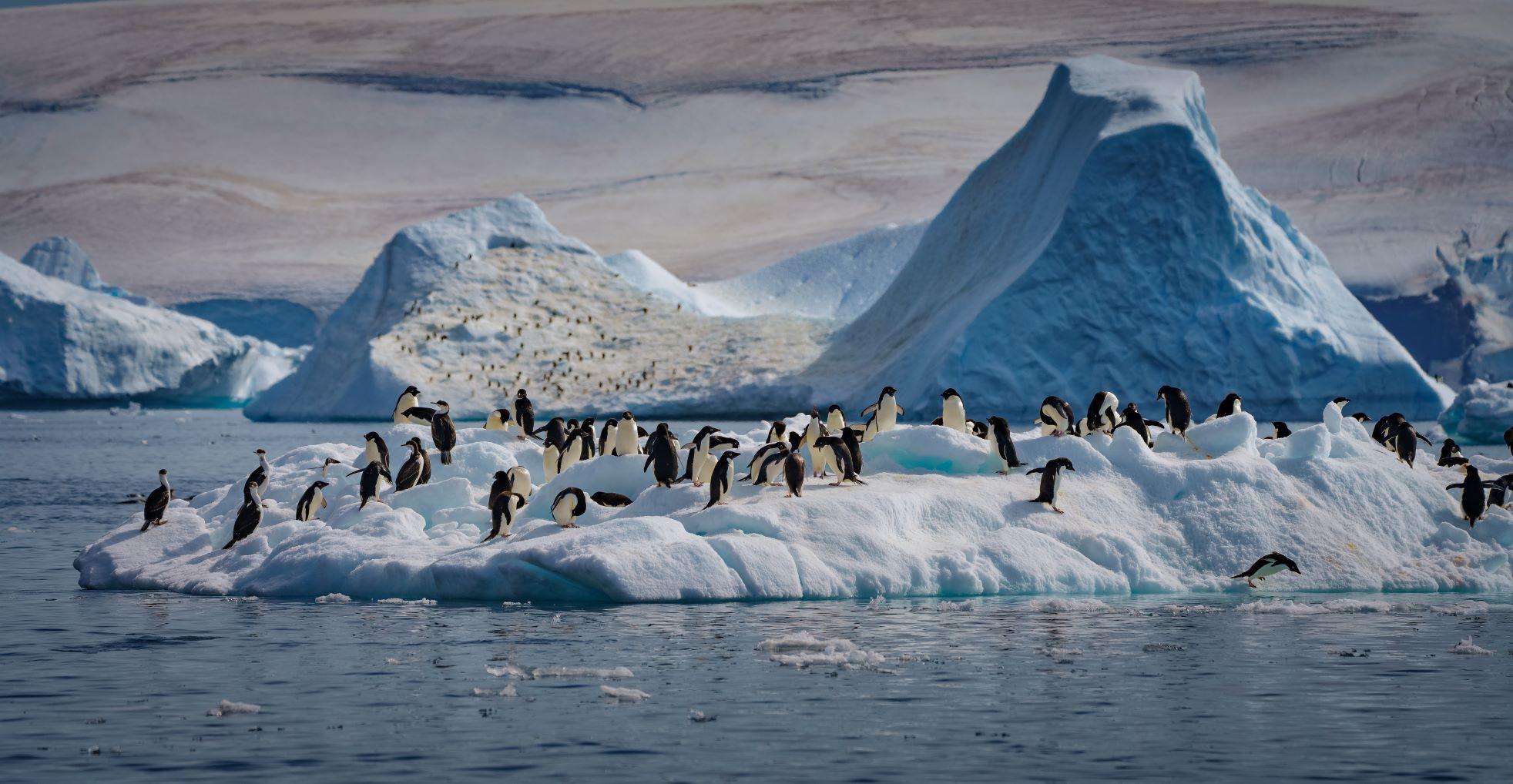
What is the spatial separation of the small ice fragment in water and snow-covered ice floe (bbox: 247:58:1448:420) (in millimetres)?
27807

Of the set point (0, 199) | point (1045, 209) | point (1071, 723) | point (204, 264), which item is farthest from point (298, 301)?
point (1071, 723)

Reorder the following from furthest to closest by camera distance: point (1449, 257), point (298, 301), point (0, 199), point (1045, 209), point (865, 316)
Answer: point (0, 199) → point (298, 301) → point (1449, 257) → point (865, 316) → point (1045, 209)

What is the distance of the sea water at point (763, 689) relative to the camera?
25.3 feet

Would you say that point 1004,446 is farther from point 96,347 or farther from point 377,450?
point 96,347

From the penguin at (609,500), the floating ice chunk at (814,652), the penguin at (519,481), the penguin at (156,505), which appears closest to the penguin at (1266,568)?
the floating ice chunk at (814,652)

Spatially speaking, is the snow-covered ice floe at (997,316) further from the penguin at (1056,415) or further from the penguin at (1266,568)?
the penguin at (1266,568)

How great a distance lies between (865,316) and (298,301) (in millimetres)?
39932

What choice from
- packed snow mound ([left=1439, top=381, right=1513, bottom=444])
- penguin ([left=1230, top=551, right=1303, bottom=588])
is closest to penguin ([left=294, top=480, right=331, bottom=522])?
penguin ([left=1230, top=551, right=1303, bottom=588])

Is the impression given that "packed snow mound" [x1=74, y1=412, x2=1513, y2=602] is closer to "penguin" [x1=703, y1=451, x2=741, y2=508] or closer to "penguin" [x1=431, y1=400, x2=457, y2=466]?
"penguin" [x1=703, y1=451, x2=741, y2=508]

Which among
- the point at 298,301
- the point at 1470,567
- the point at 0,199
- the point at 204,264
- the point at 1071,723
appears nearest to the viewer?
the point at 1071,723

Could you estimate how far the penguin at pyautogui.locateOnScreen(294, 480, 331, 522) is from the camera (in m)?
15.3

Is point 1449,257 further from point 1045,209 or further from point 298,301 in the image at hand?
point 298,301

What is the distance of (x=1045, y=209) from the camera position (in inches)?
1578

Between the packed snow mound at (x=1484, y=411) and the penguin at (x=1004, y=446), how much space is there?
69.9 feet
